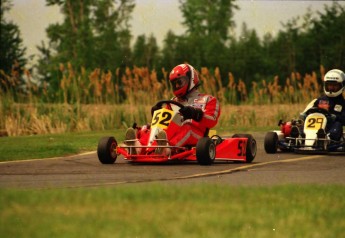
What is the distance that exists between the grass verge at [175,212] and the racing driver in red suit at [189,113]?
433cm

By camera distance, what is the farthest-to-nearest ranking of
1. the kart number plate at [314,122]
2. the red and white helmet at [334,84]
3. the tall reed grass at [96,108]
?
the tall reed grass at [96,108]
the red and white helmet at [334,84]
the kart number plate at [314,122]

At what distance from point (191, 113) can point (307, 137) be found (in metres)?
3.61

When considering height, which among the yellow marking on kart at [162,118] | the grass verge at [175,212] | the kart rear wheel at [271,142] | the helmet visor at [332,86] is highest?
the helmet visor at [332,86]

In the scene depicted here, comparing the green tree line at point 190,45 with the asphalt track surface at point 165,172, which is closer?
the asphalt track surface at point 165,172

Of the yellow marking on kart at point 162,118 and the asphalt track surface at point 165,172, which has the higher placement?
the yellow marking on kart at point 162,118

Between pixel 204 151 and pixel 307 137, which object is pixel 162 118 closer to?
pixel 204 151

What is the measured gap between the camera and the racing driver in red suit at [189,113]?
50.5 feet

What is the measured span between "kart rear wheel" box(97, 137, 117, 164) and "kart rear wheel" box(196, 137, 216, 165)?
1459 mm

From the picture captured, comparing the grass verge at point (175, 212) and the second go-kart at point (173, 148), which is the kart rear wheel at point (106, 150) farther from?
the grass verge at point (175, 212)

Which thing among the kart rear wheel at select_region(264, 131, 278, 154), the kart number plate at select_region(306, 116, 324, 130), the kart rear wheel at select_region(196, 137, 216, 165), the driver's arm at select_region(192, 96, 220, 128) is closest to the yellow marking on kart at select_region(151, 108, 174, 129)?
the driver's arm at select_region(192, 96, 220, 128)

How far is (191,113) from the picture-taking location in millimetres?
15305

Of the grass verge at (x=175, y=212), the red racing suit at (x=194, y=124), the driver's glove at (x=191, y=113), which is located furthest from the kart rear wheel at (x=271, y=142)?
the grass verge at (x=175, y=212)

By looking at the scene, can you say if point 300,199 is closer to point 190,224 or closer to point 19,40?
point 190,224

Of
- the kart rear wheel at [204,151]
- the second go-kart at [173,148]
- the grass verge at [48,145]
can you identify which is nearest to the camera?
the kart rear wheel at [204,151]
